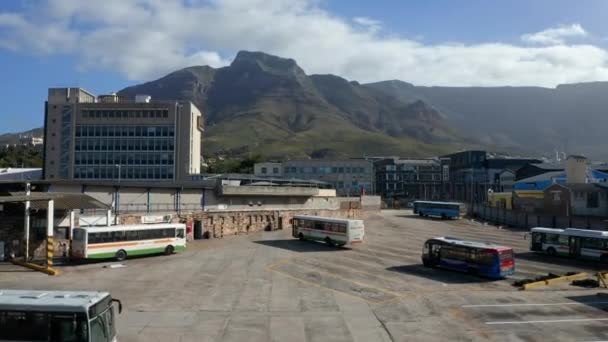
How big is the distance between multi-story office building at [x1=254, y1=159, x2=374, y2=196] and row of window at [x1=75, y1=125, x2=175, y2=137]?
28349 millimetres

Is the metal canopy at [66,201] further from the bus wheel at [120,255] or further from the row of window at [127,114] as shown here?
the row of window at [127,114]

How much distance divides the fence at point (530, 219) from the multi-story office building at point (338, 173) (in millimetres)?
38257

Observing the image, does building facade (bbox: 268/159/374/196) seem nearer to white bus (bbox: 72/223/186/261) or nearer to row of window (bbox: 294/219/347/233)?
row of window (bbox: 294/219/347/233)

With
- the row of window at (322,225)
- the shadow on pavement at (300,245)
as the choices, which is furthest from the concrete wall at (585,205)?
the row of window at (322,225)

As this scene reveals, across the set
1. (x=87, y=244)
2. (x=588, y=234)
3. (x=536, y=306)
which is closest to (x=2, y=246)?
(x=87, y=244)

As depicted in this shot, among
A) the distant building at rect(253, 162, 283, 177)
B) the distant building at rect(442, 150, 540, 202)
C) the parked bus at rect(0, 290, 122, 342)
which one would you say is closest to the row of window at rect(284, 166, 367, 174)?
the distant building at rect(253, 162, 283, 177)

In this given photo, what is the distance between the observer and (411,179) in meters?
149

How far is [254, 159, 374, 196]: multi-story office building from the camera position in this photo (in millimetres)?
131500

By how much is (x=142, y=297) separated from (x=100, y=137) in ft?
336

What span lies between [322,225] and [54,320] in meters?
37.2

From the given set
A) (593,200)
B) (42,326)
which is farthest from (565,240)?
(42,326)

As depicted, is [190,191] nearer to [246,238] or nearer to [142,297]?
[246,238]

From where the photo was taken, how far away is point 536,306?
26.1 meters

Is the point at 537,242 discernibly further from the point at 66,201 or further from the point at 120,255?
the point at 66,201
